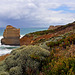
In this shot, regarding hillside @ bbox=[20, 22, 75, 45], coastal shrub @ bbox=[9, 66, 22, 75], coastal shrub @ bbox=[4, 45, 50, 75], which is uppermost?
hillside @ bbox=[20, 22, 75, 45]

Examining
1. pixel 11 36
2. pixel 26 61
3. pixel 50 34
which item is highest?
pixel 50 34

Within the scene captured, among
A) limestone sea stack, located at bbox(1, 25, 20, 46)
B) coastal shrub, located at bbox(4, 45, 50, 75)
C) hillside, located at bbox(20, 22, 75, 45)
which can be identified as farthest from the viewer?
limestone sea stack, located at bbox(1, 25, 20, 46)

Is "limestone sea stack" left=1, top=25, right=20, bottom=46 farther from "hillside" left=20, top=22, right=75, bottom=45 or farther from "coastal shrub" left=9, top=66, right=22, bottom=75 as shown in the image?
"coastal shrub" left=9, top=66, right=22, bottom=75

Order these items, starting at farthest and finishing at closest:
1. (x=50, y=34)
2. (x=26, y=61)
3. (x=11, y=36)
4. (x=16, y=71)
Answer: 1. (x=11, y=36)
2. (x=50, y=34)
3. (x=26, y=61)
4. (x=16, y=71)

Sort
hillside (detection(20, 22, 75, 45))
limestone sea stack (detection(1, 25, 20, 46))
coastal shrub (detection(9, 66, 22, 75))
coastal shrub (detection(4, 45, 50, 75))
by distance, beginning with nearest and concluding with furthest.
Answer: coastal shrub (detection(9, 66, 22, 75)) → coastal shrub (detection(4, 45, 50, 75)) → hillside (detection(20, 22, 75, 45)) → limestone sea stack (detection(1, 25, 20, 46))

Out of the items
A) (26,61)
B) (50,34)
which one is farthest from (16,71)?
(50,34)

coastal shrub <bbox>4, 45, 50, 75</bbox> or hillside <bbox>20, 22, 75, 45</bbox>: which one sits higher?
hillside <bbox>20, 22, 75, 45</bbox>

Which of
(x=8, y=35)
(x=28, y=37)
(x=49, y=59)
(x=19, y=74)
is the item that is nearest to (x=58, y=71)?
(x=49, y=59)

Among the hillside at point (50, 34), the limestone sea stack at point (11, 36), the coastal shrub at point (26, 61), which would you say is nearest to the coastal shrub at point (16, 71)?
the coastal shrub at point (26, 61)

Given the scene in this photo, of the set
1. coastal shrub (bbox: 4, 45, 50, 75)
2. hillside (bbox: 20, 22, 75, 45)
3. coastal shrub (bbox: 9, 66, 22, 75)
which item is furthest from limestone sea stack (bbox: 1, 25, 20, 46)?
coastal shrub (bbox: 9, 66, 22, 75)

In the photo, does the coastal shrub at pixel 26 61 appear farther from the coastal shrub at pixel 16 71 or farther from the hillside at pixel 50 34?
the hillside at pixel 50 34

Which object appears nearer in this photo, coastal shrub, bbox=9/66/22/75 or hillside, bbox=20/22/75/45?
coastal shrub, bbox=9/66/22/75

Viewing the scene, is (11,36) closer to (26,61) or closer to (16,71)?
(26,61)

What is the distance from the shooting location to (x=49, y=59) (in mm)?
5367
